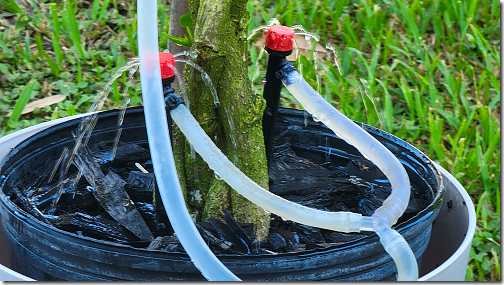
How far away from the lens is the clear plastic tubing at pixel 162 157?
35.3 inches

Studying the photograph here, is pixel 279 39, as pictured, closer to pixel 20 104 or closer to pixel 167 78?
pixel 167 78

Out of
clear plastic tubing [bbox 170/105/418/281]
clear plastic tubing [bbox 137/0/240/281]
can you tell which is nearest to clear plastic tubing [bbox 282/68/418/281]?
clear plastic tubing [bbox 170/105/418/281]

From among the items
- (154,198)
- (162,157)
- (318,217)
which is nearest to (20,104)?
(154,198)

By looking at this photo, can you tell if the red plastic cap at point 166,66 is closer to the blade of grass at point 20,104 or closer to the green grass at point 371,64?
the green grass at point 371,64

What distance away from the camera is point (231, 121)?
121cm

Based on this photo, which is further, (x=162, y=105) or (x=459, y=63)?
(x=459, y=63)

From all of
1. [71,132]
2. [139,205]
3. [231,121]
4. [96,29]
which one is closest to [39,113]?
[96,29]

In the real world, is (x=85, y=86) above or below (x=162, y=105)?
below

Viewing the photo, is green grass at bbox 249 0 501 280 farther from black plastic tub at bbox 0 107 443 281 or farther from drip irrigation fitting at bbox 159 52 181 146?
drip irrigation fitting at bbox 159 52 181 146

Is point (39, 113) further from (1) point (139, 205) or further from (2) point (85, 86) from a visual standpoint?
(1) point (139, 205)

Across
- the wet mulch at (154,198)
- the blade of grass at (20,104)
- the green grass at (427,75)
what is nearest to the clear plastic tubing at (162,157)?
the wet mulch at (154,198)

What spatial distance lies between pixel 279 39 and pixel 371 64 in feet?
4.09

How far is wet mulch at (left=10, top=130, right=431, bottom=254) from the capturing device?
1.14m

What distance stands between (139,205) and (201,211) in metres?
0.14
